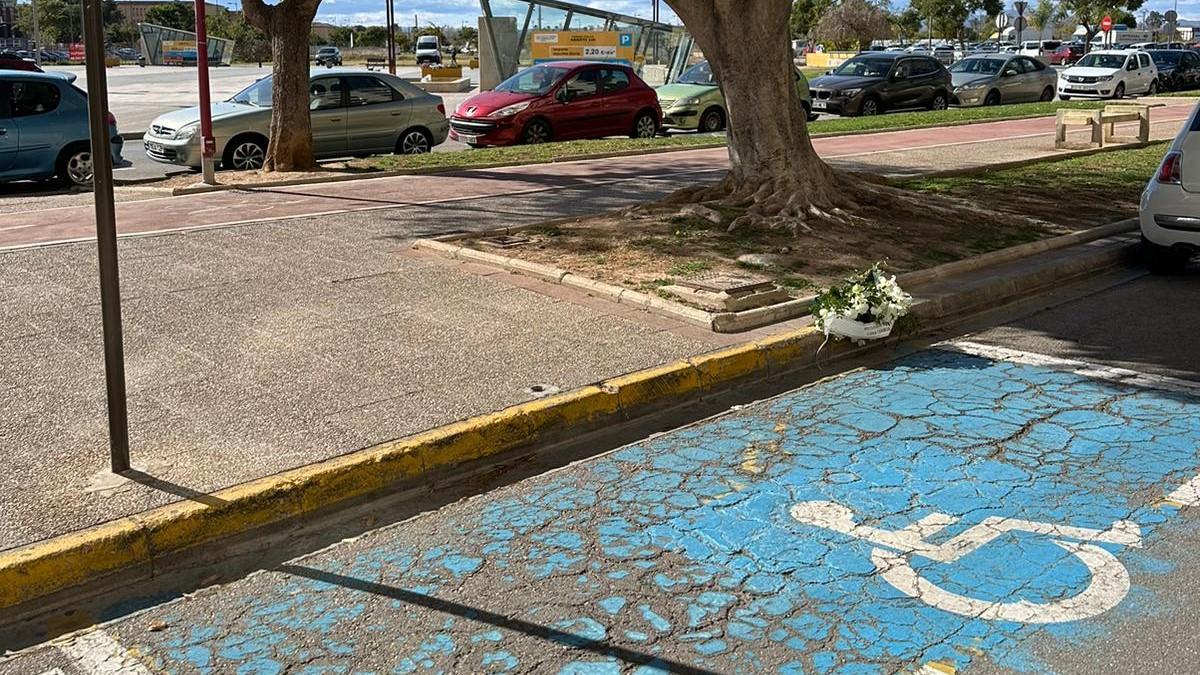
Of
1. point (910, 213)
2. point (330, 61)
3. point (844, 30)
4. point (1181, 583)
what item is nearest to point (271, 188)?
point (910, 213)

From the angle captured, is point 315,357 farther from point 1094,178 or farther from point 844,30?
point 844,30

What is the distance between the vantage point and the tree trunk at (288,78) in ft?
48.9

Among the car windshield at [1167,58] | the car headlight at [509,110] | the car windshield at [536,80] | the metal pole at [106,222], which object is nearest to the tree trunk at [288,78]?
the car headlight at [509,110]

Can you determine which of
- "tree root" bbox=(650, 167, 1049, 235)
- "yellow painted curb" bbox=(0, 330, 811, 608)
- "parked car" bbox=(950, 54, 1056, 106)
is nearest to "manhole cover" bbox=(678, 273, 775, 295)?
"yellow painted curb" bbox=(0, 330, 811, 608)

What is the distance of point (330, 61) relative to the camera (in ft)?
204

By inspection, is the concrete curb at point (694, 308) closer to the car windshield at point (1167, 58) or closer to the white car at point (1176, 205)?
the white car at point (1176, 205)

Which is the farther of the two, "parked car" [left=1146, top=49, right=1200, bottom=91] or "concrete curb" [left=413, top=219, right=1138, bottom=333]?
"parked car" [left=1146, top=49, right=1200, bottom=91]

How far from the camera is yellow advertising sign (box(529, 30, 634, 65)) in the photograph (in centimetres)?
3344

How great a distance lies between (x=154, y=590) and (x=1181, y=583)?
3.76m

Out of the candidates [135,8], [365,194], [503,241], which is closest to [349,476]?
[503,241]

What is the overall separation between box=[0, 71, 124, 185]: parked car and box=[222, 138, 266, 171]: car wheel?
6.13 ft

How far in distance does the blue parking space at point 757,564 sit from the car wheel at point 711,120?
17629 millimetres

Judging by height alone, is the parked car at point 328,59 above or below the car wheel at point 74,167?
above

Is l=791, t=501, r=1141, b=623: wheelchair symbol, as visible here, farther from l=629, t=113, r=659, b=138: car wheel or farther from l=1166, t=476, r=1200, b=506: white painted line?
l=629, t=113, r=659, b=138: car wheel
